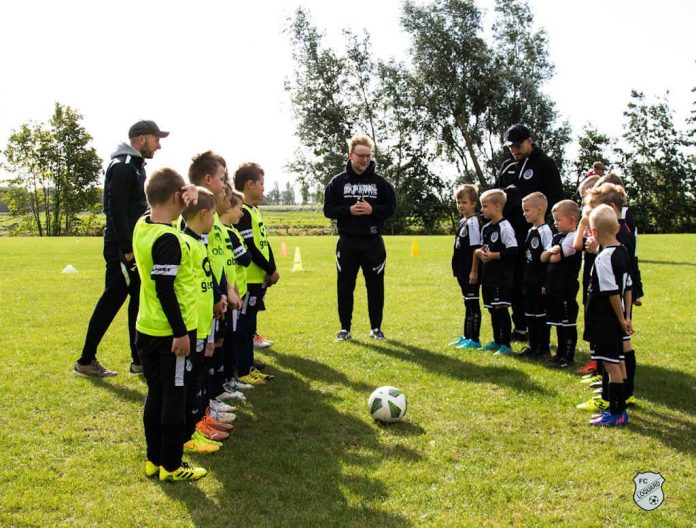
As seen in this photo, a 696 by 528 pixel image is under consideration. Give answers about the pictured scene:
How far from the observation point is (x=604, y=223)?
16.1 ft

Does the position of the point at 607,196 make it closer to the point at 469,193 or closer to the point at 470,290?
the point at 469,193

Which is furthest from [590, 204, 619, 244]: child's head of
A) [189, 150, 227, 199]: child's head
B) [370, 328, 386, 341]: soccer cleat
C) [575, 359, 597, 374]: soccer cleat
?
[370, 328, 386, 341]: soccer cleat

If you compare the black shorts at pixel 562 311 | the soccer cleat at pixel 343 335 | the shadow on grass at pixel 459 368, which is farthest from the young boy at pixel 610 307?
the soccer cleat at pixel 343 335

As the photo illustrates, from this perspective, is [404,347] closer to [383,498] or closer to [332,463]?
[332,463]

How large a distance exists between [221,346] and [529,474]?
9.53 ft

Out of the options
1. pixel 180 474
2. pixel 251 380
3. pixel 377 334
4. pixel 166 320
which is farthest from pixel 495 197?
pixel 180 474

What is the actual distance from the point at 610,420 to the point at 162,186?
3853mm

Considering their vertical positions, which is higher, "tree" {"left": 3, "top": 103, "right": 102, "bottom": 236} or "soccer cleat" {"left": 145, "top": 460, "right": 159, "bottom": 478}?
"tree" {"left": 3, "top": 103, "right": 102, "bottom": 236}

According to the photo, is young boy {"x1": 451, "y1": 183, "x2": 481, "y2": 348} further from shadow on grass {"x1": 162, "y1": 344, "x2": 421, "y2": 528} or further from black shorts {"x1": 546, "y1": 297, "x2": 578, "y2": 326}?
shadow on grass {"x1": 162, "y1": 344, "x2": 421, "y2": 528}

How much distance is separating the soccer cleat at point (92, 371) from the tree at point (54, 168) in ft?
193

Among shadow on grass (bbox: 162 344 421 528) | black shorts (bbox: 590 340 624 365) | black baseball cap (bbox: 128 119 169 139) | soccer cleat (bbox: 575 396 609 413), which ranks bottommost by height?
shadow on grass (bbox: 162 344 421 528)

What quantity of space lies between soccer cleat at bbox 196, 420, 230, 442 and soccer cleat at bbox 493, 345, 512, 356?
3696mm

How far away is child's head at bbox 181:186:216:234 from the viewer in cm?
444

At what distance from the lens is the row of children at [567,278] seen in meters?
4.93
